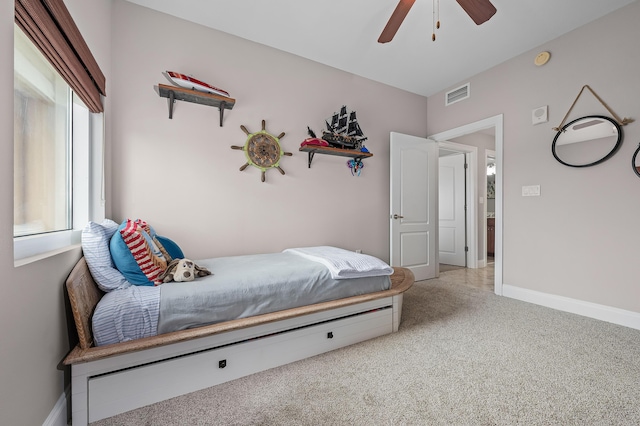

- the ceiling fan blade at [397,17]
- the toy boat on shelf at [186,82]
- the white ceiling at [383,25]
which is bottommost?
the toy boat on shelf at [186,82]

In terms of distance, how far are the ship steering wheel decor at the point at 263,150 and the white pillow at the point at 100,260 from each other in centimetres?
142

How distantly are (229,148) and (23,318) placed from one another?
6.55 feet

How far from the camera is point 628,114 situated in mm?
2299

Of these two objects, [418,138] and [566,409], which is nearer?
[566,409]

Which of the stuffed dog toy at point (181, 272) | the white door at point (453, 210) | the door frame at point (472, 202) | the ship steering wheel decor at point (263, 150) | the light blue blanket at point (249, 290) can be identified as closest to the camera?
the light blue blanket at point (249, 290)

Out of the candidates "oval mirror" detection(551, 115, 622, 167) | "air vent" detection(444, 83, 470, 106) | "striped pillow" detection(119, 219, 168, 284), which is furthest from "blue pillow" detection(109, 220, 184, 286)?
"air vent" detection(444, 83, 470, 106)

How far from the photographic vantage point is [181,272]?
165 centimetres

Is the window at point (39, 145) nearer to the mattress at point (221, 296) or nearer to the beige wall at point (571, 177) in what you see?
the mattress at point (221, 296)

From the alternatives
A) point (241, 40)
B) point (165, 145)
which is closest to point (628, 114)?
point (241, 40)

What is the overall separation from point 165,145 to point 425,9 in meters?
2.57

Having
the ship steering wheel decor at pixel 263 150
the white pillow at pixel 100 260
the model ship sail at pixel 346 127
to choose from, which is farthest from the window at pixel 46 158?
the model ship sail at pixel 346 127

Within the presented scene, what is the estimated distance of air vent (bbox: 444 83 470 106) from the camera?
140 inches

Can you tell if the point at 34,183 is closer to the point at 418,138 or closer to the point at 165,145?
the point at 165,145

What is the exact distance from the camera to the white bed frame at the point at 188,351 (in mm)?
1227
